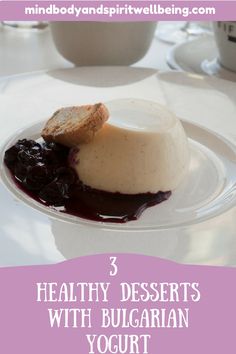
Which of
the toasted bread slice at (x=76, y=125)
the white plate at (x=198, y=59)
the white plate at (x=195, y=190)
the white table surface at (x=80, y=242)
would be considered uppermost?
the white plate at (x=198, y=59)

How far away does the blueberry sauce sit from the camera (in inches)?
37.1

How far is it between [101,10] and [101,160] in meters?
0.54

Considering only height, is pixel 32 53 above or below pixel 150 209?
above

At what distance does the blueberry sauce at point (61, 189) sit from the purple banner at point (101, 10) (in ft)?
1.59

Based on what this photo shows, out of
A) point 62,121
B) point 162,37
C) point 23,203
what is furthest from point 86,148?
point 162,37

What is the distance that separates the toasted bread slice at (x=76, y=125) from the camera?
1.00 metres

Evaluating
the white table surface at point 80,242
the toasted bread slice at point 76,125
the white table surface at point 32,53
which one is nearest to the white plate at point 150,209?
the white table surface at point 80,242

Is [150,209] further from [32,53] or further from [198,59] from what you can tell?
[32,53]

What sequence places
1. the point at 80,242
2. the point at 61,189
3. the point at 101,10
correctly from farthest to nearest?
the point at 101,10
the point at 61,189
the point at 80,242

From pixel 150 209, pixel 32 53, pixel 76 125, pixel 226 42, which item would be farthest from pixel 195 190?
pixel 32 53

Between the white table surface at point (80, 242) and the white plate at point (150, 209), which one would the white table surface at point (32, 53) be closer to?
the white plate at point (150, 209)

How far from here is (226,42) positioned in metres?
1.44

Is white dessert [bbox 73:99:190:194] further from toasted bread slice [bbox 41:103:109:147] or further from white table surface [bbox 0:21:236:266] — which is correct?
white table surface [bbox 0:21:236:266]

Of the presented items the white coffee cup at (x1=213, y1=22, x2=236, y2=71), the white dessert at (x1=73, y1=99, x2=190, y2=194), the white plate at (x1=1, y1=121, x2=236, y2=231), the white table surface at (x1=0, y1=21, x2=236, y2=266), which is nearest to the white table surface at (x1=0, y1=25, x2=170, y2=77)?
the white coffee cup at (x1=213, y1=22, x2=236, y2=71)
